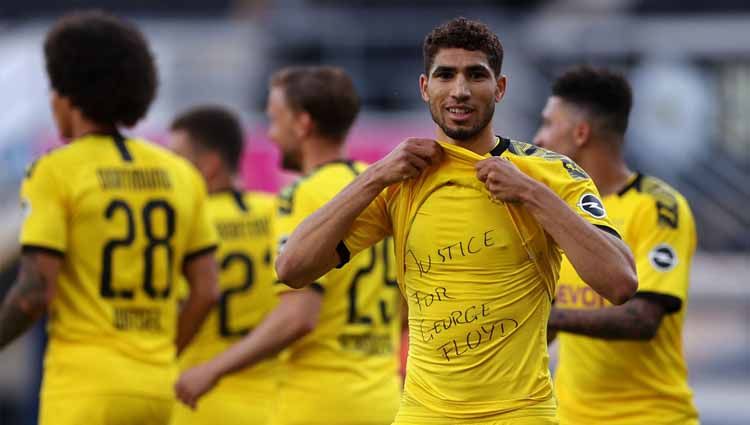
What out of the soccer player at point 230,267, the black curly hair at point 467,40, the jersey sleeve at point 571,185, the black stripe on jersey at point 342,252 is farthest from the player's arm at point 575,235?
the soccer player at point 230,267

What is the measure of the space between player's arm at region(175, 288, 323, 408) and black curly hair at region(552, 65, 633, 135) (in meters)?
1.60

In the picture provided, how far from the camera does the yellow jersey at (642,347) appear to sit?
21.3 feet

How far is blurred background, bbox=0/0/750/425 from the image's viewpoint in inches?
707

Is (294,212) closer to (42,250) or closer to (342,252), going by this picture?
(42,250)

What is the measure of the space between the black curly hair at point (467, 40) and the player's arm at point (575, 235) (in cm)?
44

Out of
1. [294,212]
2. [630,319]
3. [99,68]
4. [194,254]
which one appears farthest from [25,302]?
[630,319]

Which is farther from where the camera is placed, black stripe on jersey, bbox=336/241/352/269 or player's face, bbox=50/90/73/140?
player's face, bbox=50/90/73/140

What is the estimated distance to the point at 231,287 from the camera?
8.17m

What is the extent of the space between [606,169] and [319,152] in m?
1.50

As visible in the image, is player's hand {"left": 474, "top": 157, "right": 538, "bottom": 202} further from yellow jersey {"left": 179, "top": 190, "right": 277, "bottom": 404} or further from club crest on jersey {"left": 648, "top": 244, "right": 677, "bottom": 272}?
yellow jersey {"left": 179, "top": 190, "right": 277, "bottom": 404}

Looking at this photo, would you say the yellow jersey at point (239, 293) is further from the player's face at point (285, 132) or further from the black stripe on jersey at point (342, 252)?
the black stripe on jersey at point (342, 252)

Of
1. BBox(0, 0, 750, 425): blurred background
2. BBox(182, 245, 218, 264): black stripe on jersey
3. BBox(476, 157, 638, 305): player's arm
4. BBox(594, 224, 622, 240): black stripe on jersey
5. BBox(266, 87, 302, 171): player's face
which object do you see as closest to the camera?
BBox(476, 157, 638, 305): player's arm

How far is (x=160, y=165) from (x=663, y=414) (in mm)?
2570

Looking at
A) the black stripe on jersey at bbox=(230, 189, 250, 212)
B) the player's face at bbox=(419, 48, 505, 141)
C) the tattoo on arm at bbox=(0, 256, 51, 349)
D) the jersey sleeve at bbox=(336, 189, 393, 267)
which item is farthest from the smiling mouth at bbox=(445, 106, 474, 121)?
the black stripe on jersey at bbox=(230, 189, 250, 212)
